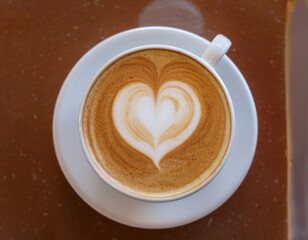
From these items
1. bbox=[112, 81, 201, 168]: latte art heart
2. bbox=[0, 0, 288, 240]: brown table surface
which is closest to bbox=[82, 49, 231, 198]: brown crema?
bbox=[112, 81, 201, 168]: latte art heart

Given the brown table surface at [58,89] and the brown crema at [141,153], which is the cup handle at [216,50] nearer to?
the brown crema at [141,153]

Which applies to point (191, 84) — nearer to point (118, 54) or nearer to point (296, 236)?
point (118, 54)

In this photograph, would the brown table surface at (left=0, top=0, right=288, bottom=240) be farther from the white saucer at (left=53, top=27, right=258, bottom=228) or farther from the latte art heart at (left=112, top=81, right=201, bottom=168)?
the latte art heart at (left=112, top=81, right=201, bottom=168)

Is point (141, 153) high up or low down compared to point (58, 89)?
down

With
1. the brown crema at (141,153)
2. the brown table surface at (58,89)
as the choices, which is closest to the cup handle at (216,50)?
the brown crema at (141,153)

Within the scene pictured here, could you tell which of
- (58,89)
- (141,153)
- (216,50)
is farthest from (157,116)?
(58,89)

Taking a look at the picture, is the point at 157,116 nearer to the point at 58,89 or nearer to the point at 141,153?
the point at 141,153

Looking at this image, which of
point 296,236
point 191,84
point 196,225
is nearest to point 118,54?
point 191,84

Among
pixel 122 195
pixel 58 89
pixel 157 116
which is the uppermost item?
pixel 58 89
